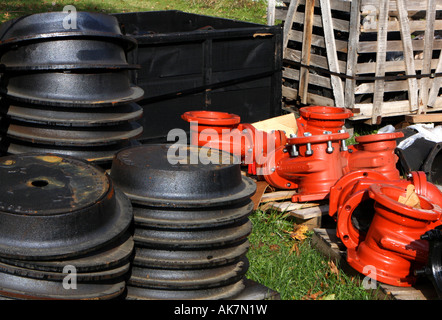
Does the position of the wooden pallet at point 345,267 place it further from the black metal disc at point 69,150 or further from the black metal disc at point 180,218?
the black metal disc at point 69,150

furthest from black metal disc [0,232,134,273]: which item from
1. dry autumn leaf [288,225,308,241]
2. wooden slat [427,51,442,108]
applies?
wooden slat [427,51,442,108]

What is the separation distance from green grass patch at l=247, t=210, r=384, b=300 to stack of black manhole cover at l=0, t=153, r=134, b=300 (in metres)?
1.29

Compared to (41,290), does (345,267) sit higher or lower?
lower

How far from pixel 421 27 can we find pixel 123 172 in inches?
189

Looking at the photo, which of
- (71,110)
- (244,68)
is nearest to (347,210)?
(71,110)

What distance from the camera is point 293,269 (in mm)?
3729

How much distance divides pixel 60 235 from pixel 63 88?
1102 millimetres

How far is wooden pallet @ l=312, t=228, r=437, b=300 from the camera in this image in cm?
322

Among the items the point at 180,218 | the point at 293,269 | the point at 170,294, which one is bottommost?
the point at 293,269

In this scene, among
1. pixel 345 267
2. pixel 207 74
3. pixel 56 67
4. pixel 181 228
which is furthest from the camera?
pixel 207 74

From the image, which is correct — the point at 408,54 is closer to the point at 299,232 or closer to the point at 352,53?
the point at 352,53

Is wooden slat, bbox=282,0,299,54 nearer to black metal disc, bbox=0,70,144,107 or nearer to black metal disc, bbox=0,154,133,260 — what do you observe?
black metal disc, bbox=0,70,144,107

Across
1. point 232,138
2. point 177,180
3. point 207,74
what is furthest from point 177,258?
point 207,74
